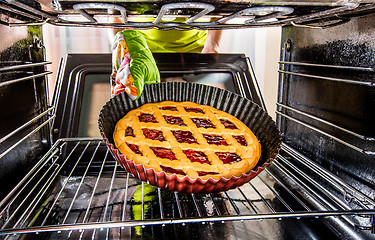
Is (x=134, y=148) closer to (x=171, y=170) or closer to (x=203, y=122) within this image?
(x=171, y=170)

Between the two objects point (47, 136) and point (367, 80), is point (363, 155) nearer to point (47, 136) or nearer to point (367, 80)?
point (367, 80)

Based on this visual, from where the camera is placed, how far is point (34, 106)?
100cm

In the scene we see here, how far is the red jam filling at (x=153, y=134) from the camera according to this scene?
0.93 m

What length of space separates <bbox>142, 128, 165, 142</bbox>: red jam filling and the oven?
0.14 metres

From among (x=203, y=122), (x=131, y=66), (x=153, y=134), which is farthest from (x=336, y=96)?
(x=131, y=66)

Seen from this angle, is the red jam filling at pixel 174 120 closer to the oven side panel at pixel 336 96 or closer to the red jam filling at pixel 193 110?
the red jam filling at pixel 193 110

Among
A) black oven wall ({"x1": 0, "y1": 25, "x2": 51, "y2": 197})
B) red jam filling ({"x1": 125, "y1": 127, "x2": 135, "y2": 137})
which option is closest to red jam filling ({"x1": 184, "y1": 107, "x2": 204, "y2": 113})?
red jam filling ({"x1": 125, "y1": 127, "x2": 135, "y2": 137})

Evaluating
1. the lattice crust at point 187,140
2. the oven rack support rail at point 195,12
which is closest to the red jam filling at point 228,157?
the lattice crust at point 187,140

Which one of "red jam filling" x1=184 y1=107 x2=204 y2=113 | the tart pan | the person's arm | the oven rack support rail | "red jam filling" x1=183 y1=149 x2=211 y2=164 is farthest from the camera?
the person's arm

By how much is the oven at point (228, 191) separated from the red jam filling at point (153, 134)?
0.14m

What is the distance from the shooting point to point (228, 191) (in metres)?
0.95

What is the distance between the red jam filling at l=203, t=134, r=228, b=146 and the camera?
943 mm

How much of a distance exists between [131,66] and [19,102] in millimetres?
373

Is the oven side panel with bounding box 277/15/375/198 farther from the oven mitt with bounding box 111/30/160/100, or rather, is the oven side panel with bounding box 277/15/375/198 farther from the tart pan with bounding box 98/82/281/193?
the oven mitt with bounding box 111/30/160/100
